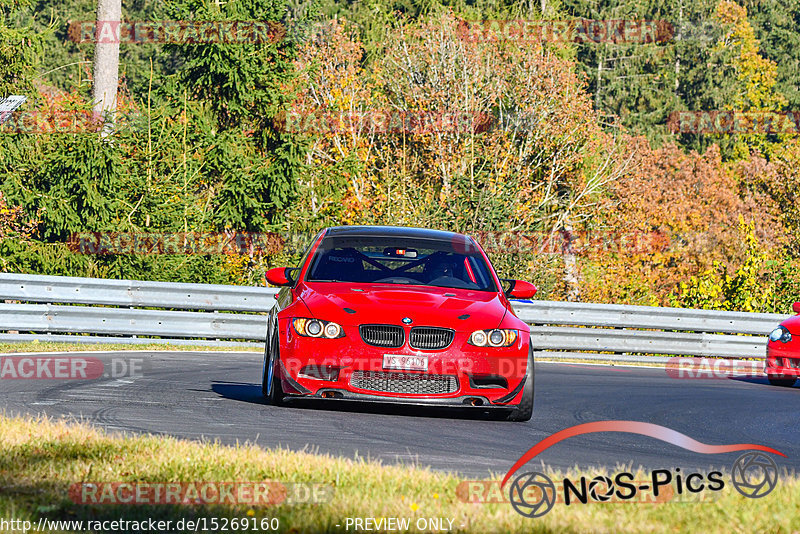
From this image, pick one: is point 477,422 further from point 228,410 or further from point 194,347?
point 194,347

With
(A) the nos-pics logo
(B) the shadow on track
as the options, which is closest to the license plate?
(B) the shadow on track

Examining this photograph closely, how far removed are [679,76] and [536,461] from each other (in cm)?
6712

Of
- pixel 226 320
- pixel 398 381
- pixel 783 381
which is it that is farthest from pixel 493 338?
pixel 226 320

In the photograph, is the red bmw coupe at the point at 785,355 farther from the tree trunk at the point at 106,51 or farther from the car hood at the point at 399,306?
the tree trunk at the point at 106,51

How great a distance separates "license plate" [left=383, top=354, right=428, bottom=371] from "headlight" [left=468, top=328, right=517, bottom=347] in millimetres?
412

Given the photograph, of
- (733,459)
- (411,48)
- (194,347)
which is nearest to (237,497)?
(733,459)

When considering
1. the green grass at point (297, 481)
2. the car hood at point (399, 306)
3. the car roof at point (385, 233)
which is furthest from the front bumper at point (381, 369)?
the green grass at point (297, 481)

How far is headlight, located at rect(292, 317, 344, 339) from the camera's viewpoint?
9070 mm

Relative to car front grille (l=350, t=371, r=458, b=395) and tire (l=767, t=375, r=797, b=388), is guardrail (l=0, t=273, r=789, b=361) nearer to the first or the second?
tire (l=767, t=375, r=797, b=388)

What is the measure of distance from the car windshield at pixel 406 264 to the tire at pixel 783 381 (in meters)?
7.47

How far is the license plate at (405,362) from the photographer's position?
9.02 metres

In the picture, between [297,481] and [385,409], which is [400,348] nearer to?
[385,409]

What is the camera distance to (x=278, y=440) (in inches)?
315

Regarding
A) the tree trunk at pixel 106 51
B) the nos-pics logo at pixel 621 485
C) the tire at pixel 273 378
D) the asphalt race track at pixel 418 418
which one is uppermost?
the tree trunk at pixel 106 51
